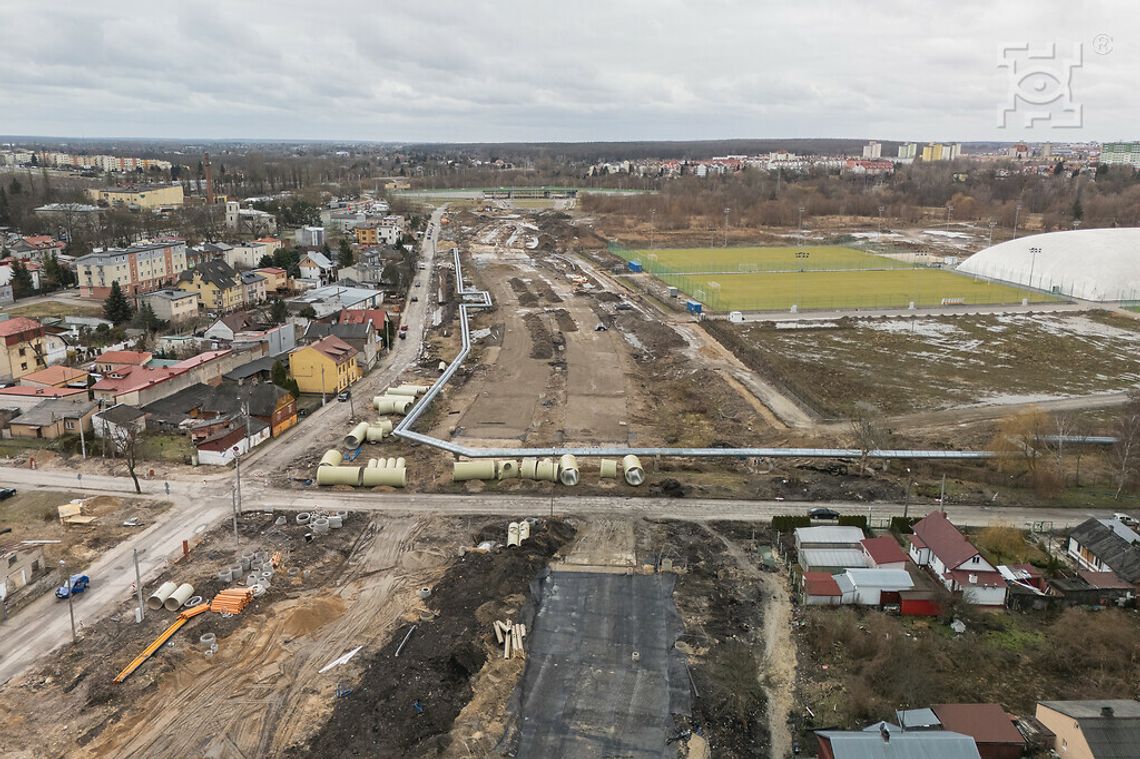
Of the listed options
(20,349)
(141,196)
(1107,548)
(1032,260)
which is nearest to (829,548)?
(1107,548)

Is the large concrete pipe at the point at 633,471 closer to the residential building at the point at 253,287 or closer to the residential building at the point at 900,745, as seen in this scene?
the residential building at the point at 900,745

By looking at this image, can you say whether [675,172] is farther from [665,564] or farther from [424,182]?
[665,564]

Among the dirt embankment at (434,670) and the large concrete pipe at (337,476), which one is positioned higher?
the large concrete pipe at (337,476)

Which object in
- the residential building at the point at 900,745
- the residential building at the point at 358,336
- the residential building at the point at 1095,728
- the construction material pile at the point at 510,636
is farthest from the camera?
the residential building at the point at 358,336

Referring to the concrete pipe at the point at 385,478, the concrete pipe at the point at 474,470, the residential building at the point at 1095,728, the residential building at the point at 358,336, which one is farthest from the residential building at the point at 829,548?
the residential building at the point at 358,336

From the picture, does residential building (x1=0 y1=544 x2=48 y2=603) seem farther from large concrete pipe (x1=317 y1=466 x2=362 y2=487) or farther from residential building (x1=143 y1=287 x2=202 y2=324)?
residential building (x1=143 y1=287 x2=202 y2=324)

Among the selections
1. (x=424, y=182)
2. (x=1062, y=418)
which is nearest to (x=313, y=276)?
(x=1062, y=418)
